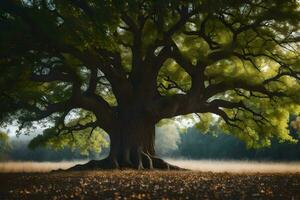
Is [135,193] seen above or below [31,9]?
below

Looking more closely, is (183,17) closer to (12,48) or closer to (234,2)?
(234,2)

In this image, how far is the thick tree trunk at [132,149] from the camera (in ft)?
78.1

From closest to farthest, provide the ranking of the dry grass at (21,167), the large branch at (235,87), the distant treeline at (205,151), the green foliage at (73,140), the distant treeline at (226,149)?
the dry grass at (21,167) < the large branch at (235,87) < the green foliage at (73,140) < the distant treeline at (226,149) < the distant treeline at (205,151)

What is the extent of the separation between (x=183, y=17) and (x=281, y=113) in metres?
9.77

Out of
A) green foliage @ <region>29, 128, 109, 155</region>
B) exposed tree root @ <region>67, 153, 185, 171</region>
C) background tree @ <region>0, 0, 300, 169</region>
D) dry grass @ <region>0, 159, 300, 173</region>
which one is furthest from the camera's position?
green foliage @ <region>29, 128, 109, 155</region>

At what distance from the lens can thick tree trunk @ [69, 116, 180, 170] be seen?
2380cm

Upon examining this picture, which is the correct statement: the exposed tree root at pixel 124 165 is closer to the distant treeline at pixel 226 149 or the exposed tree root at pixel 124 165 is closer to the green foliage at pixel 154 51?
the green foliage at pixel 154 51

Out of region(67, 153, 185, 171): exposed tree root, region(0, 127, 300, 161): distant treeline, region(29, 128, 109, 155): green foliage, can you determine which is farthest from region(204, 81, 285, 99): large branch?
region(0, 127, 300, 161): distant treeline

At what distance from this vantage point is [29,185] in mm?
14234

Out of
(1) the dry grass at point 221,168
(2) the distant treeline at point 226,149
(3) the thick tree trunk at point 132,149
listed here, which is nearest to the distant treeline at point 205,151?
(2) the distant treeline at point 226,149

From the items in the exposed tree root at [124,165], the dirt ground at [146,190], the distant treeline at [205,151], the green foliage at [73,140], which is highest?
the distant treeline at [205,151]

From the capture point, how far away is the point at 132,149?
24.6 m

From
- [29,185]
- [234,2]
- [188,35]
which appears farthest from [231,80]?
[29,185]

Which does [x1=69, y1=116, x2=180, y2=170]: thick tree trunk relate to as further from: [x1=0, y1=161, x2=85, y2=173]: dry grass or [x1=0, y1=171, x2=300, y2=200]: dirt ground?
[x1=0, y1=171, x2=300, y2=200]: dirt ground
